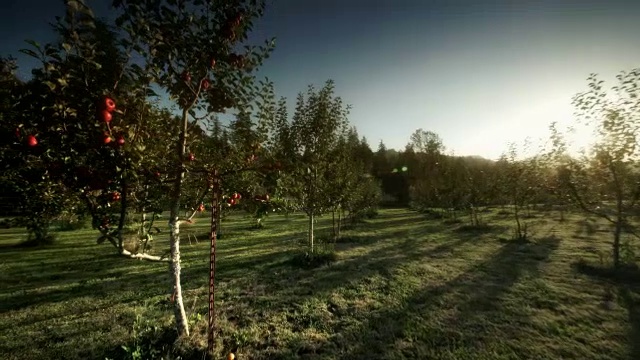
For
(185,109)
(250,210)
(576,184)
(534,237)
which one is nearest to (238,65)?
(185,109)

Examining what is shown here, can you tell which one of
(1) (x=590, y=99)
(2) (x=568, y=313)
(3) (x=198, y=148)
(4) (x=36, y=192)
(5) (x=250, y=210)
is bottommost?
(2) (x=568, y=313)

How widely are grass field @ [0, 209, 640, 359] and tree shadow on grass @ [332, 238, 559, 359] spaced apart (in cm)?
4

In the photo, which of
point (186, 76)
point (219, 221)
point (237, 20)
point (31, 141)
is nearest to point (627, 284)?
point (237, 20)

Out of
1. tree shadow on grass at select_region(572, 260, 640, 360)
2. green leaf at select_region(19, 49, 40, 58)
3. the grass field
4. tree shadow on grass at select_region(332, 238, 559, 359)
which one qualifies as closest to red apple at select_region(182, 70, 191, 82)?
green leaf at select_region(19, 49, 40, 58)

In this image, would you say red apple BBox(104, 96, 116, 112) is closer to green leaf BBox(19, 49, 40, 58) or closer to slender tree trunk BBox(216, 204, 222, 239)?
green leaf BBox(19, 49, 40, 58)

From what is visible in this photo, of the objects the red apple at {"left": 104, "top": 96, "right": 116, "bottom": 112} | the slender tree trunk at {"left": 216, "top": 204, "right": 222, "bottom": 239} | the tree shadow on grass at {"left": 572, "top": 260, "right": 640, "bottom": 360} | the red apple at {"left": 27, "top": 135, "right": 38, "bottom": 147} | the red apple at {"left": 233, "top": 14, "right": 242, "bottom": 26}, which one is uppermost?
the red apple at {"left": 233, "top": 14, "right": 242, "bottom": 26}

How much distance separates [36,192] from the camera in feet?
15.2

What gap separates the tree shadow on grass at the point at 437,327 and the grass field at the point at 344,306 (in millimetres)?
40

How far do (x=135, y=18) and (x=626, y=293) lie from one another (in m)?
16.0

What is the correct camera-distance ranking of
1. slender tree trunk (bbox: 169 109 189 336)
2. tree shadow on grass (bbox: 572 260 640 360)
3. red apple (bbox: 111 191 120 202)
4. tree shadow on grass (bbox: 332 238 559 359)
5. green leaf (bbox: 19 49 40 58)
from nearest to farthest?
1. green leaf (bbox: 19 49 40 58)
2. red apple (bbox: 111 191 120 202)
3. slender tree trunk (bbox: 169 109 189 336)
4. tree shadow on grass (bbox: 332 238 559 359)
5. tree shadow on grass (bbox: 572 260 640 360)

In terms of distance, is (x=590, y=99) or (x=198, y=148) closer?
(x=198, y=148)

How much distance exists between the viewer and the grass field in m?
6.97

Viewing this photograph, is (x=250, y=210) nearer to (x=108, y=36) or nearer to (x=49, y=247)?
(x=108, y=36)

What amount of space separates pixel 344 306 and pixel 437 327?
278 cm
